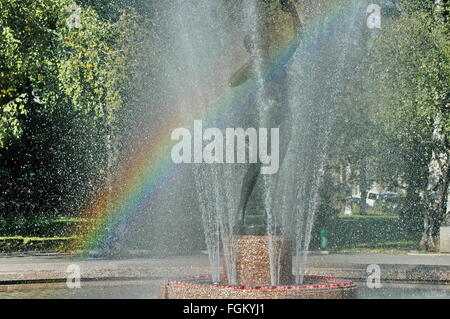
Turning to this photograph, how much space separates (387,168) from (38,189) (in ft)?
49.6

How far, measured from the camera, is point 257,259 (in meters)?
11.6

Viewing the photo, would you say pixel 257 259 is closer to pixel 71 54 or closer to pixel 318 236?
pixel 71 54

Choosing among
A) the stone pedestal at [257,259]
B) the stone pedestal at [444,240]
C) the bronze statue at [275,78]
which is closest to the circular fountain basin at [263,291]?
the stone pedestal at [257,259]

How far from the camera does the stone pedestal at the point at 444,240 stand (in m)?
26.7

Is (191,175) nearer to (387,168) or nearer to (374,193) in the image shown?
(387,168)

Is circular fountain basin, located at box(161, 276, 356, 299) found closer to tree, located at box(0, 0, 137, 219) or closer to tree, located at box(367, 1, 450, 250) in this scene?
tree, located at box(0, 0, 137, 219)

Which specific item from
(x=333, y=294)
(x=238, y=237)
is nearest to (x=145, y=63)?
(x=238, y=237)

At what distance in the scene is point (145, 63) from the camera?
24.2 metres

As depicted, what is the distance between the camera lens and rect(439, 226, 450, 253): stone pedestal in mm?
26703

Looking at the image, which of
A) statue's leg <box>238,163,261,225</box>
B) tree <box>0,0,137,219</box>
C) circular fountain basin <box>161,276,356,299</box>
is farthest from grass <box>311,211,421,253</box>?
circular fountain basin <box>161,276,356,299</box>

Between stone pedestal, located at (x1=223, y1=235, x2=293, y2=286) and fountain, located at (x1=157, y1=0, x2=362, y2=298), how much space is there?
0.01 meters

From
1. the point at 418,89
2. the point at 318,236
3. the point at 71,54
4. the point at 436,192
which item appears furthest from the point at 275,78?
the point at 318,236

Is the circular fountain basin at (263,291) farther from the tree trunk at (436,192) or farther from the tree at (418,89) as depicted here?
the tree trunk at (436,192)

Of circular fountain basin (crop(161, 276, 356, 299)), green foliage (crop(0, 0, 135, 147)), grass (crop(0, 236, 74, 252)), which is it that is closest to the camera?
circular fountain basin (crop(161, 276, 356, 299))
